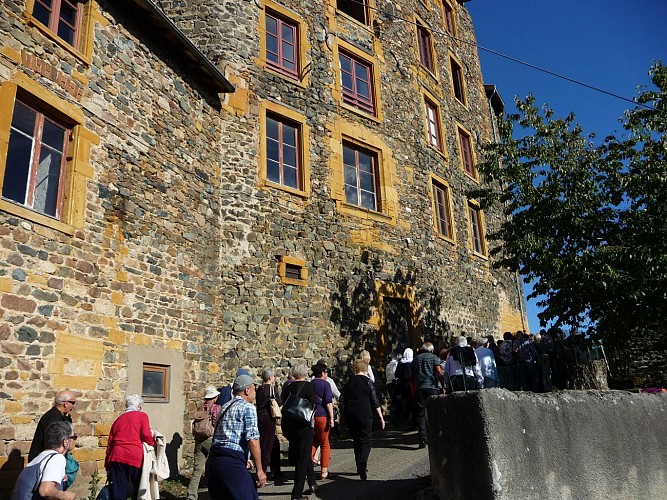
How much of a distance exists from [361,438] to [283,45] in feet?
29.9

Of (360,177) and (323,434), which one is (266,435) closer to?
(323,434)

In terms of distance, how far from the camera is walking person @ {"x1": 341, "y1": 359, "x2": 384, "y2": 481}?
6230 mm

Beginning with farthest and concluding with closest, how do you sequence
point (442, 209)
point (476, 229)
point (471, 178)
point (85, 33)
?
point (471, 178), point (476, 229), point (442, 209), point (85, 33)

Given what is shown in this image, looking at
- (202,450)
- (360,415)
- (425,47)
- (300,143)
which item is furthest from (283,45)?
(202,450)

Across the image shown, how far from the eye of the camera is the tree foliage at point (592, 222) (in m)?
9.02

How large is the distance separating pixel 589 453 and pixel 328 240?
7731 millimetres

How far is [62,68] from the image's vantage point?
6926 millimetres

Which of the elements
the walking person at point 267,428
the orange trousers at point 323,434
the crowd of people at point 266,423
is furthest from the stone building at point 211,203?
the orange trousers at point 323,434

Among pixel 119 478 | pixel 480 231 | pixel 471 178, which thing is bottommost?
pixel 119 478

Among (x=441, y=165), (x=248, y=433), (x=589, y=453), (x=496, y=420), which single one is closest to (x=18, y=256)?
(x=248, y=433)

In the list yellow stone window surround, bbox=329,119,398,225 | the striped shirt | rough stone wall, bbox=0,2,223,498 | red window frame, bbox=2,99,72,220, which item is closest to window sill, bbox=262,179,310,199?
yellow stone window surround, bbox=329,119,398,225

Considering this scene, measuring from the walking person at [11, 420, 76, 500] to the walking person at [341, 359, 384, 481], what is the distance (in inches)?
128

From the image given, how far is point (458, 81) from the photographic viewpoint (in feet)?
60.6

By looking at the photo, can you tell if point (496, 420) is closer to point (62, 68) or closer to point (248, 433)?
point (248, 433)
